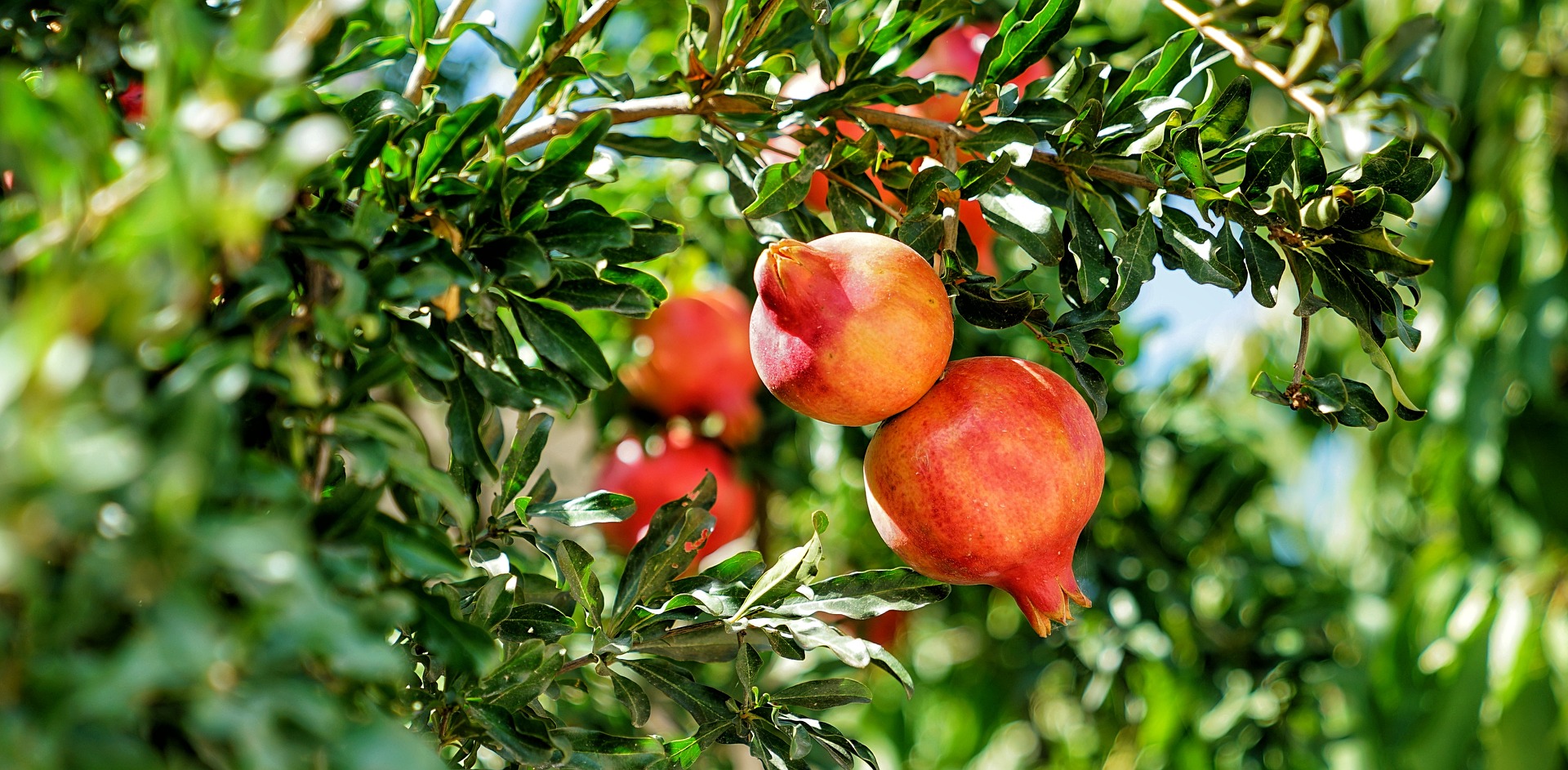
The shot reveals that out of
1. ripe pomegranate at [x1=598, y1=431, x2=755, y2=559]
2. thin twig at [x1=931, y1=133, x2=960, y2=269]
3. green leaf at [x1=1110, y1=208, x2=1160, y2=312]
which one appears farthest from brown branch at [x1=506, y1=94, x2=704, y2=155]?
ripe pomegranate at [x1=598, y1=431, x2=755, y2=559]

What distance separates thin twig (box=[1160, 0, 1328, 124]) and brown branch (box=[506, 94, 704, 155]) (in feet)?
0.81

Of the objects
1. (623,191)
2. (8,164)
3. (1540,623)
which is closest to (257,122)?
(8,164)

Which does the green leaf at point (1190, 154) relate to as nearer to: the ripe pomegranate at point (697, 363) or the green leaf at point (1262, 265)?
the green leaf at point (1262, 265)

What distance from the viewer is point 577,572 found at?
56 centimetres

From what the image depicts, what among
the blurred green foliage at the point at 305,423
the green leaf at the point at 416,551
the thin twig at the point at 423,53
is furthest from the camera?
the thin twig at the point at 423,53

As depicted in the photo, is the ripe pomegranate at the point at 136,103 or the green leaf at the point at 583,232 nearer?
the green leaf at the point at 583,232

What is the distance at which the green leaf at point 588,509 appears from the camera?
1.81ft

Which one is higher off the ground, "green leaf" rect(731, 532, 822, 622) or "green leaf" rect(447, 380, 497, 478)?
"green leaf" rect(447, 380, 497, 478)

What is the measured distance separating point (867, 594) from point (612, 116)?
0.28 m

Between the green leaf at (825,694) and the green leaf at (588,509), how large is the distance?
117mm

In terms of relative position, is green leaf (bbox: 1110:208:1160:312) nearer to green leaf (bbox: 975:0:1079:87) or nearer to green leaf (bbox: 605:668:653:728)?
green leaf (bbox: 975:0:1079:87)

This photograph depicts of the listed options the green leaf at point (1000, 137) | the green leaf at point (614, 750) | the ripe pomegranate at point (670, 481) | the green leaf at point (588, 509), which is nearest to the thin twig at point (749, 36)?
the green leaf at point (1000, 137)

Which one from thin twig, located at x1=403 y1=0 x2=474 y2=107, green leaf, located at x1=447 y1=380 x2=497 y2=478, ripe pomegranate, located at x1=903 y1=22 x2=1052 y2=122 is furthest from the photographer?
ripe pomegranate, located at x1=903 y1=22 x2=1052 y2=122

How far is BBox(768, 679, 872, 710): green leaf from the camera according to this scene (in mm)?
555
